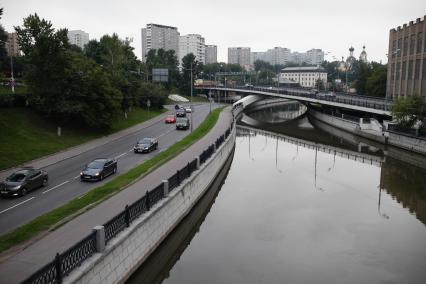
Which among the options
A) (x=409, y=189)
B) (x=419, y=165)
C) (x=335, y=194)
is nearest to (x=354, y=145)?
(x=419, y=165)

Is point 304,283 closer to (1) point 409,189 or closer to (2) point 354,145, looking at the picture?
(1) point 409,189

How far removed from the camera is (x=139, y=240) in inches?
722

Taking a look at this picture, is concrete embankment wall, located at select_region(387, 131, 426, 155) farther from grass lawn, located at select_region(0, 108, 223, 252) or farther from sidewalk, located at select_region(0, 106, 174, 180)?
sidewalk, located at select_region(0, 106, 174, 180)

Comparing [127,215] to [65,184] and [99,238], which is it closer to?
[99,238]

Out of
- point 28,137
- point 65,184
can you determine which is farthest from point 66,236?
point 28,137

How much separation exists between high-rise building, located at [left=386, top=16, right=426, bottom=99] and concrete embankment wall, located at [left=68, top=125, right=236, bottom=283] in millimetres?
58377

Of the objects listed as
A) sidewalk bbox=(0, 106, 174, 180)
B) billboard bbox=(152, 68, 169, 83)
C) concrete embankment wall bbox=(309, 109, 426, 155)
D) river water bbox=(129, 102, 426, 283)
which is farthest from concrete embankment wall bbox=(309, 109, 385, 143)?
billboard bbox=(152, 68, 169, 83)

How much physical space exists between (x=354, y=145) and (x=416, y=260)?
42687 millimetres

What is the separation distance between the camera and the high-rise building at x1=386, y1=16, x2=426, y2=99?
2830 inches

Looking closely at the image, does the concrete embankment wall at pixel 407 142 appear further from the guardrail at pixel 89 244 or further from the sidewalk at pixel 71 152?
the guardrail at pixel 89 244

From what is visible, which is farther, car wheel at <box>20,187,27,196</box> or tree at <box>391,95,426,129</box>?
tree at <box>391,95,426,129</box>

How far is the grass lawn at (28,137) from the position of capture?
35125mm

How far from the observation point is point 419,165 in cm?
4622

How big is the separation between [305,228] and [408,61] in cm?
6393
